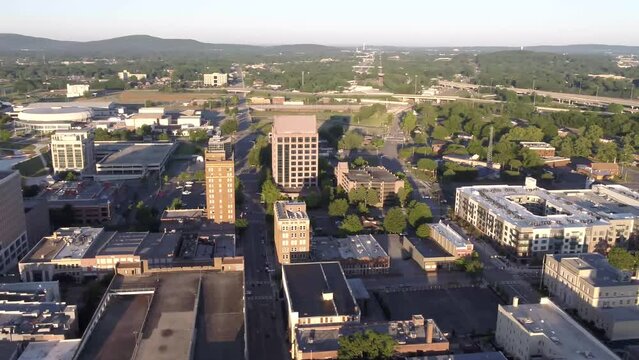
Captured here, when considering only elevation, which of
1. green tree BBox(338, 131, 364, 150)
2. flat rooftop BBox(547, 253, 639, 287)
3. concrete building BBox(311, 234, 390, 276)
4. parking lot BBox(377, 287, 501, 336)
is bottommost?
parking lot BBox(377, 287, 501, 336)

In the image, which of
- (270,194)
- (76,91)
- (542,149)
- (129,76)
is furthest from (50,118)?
(129,76)

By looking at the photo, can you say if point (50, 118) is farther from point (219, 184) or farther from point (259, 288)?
point (259, 288)

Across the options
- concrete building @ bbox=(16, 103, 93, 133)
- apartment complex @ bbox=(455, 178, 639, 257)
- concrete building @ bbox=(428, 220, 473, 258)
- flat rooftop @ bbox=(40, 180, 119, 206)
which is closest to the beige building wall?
flat rooftop @ bbox=(40, 180, 119, 206)

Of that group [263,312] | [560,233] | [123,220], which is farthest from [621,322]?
[123,220]

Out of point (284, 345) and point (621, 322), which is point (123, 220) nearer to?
point (284, 345)

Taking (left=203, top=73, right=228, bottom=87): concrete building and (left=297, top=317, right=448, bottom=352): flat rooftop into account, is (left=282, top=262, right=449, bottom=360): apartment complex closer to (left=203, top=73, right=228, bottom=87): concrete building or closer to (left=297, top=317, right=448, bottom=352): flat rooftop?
(left=297, top=317, right=448, bottom=352): flat rooftop

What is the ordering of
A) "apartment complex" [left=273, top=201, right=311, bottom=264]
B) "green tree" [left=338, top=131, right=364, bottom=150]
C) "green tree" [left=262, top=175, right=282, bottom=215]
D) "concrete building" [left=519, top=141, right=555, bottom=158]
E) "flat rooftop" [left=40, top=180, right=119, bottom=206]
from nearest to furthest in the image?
1. "apartment complex" [left=273, top=201, right=311, bottom=264]
2. "flat rooftop" [left=40, top=180, right=119, bottom=206]
3. "green tree" [left=262, top=175, right=282, bottom=215]
4. "concrete building" [left=519, top=141, right=555, bottom=158]
5. "green tree" [left=338, top=131, right=364, bottom=150]
